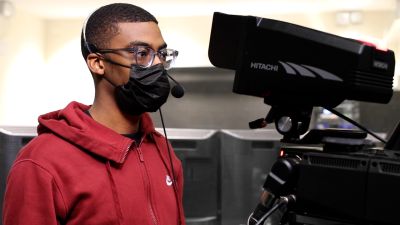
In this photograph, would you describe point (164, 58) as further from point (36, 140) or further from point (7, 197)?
point (7, 197)

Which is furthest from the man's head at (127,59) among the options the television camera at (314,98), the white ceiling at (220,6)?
the white ceiling at (220,6)

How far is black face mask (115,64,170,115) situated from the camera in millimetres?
1115

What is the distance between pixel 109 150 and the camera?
3.43 feet

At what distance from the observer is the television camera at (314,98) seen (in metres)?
0.73

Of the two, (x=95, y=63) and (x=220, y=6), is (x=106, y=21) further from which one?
(x=220, y=6)

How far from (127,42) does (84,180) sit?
357 millimetres

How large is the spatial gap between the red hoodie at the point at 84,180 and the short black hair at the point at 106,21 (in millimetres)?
166

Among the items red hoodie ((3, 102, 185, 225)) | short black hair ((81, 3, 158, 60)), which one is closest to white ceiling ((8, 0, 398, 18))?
short black hair ((81, 3, 158, 60))

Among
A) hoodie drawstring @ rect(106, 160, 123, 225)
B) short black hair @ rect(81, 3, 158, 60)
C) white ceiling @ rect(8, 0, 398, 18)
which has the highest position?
white ceiling @ rect(8, 0, 398, 18)

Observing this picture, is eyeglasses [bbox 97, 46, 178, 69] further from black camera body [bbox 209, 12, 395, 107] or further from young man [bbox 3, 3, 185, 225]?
black camera body [bbox 209, 12, 395, 107]

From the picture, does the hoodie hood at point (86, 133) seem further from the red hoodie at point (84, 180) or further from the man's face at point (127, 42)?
the man's face at point (127, 42)

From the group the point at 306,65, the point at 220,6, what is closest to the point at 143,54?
the point at 306,65

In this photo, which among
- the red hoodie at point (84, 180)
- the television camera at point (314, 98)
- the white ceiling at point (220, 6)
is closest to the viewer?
the television camera at point (314, 98)

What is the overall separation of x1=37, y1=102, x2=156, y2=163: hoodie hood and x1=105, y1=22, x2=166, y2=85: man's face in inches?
5.0
